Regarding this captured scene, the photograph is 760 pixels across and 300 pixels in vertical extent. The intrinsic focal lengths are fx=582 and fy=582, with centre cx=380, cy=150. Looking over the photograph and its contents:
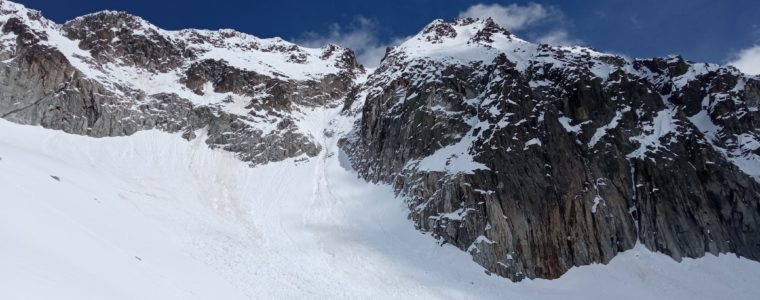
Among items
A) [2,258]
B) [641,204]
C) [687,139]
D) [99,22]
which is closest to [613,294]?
[641,204]

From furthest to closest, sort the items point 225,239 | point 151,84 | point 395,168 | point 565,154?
1. point 151,84
2. point 395,168
3. point 565,154
4. point 225,239

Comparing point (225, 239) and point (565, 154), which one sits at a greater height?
point (565, 154)

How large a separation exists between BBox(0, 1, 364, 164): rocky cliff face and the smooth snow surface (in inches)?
111

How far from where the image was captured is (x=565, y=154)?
5706cm

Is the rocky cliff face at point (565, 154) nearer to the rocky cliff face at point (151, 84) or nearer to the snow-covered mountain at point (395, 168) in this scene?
the snow-covered mountain at point (395, 168)

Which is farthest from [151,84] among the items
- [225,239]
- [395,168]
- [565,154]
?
[565,154]

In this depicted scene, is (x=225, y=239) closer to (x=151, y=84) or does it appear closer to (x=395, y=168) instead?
(x=395, y=168)

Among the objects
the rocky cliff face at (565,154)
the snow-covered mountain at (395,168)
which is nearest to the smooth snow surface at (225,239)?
the snow-covered mountain at (395,168)

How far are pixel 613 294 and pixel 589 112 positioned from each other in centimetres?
2290

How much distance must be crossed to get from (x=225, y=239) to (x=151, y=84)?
4121 cm

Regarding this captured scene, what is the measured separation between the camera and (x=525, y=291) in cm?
4500

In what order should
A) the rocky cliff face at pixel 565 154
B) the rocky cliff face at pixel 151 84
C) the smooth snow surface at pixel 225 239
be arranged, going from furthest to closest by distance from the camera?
the rocky cliff face at pixel 151 84 → the rocky cliff face at pixel 565 154 → the smooth snow surface at pixel 225 239

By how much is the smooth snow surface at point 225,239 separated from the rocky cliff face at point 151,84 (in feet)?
9.27

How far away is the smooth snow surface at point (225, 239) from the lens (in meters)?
22.9
